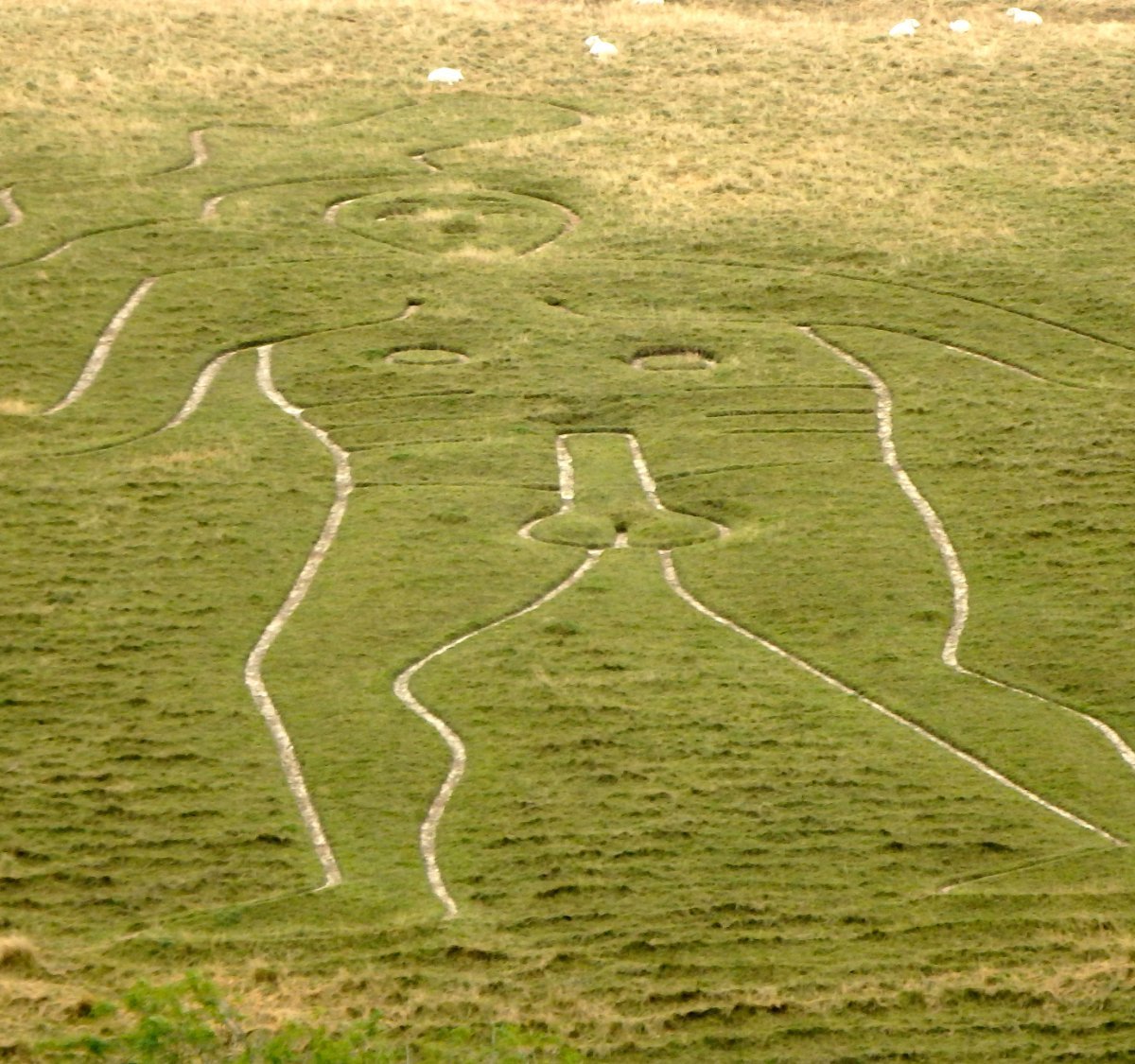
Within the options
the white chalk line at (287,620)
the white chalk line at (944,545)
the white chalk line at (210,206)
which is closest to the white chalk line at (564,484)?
the white chalk line at (287,620)

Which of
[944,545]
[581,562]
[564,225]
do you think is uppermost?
[564,225]

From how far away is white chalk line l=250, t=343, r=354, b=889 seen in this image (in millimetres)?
33688

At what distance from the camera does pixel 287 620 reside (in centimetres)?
4178

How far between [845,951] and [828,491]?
19732 millimetres

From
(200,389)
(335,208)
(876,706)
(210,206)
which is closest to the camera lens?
(876,706)

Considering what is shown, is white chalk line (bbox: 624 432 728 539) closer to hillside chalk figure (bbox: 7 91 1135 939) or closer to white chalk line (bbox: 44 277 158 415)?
hillside chalk figure (bbox: 7 91 1135 939)

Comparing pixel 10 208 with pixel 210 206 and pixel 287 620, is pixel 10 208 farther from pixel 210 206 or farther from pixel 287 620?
pixel 287 620

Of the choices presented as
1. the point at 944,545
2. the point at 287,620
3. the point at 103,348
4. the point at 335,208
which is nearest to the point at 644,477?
the point at 944,545

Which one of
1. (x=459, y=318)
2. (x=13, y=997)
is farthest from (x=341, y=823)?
(x=459, y=318)

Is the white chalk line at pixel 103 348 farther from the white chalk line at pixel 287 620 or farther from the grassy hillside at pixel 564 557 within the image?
the white chalk line at pixel 287 620

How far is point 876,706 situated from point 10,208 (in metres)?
39.3

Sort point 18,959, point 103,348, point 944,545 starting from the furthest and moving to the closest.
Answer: point 103,348
point 944,545
point 18,959

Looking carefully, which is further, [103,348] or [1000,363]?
[103,348]

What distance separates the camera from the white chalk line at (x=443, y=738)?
32.3m
